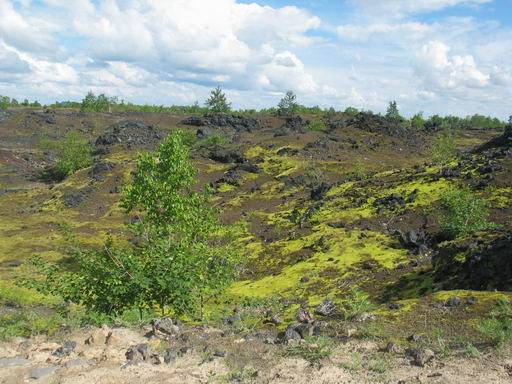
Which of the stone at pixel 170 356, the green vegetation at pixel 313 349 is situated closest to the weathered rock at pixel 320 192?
the green vegetation at pixel 313 349

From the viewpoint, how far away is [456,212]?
28.2m

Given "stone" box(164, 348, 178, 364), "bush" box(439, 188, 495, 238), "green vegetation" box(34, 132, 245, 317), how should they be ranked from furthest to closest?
"bush" box(439, 188, 495, 238) → "green vegetation" box(34, 132, 245, 317) → "stone" box(164, 348, 178, 364)

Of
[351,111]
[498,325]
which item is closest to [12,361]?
[498,325]

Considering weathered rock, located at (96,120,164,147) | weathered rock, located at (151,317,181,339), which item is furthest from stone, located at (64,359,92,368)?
weathered rock, located at (96,120,164,147)

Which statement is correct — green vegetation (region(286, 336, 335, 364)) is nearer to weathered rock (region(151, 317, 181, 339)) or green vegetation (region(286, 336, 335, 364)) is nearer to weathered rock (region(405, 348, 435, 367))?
weathered rock (region(405, 348, 435, 367))

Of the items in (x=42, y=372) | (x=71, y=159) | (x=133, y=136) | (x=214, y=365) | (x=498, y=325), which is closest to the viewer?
(x=42, y=372)

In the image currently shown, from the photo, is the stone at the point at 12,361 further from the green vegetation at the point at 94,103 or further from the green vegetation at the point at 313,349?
the green vegetation at the point at 94,103

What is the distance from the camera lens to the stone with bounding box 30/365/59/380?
8.78m

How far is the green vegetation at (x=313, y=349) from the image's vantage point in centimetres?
931

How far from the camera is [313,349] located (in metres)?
9.66

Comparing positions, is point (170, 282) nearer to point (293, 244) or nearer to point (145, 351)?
point (145, 351)

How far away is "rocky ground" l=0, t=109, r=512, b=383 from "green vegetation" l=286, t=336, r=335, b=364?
0.05 metres

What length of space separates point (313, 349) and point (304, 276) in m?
19.5

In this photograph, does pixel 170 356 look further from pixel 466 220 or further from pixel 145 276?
pixel 466 220
